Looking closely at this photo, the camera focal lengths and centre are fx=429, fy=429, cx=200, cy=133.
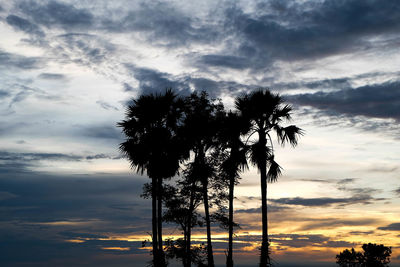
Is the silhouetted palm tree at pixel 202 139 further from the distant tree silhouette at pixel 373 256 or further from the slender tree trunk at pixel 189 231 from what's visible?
the distant tree silhouette at pixel 373 256

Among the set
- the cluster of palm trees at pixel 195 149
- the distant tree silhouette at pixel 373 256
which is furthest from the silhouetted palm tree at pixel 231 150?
the distant tree silhouette at pixel 373 256

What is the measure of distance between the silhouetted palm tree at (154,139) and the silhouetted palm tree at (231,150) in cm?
452

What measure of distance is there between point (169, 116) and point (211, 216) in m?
10.6

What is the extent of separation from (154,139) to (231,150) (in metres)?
6.98

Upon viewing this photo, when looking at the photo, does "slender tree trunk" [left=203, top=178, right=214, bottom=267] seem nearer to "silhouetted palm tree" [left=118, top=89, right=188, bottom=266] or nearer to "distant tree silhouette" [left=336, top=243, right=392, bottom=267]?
"silhouetted palm tree" [left=118, top=89, right=188, bottom=266]

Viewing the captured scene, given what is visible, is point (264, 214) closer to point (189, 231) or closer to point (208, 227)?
point (208, 227)

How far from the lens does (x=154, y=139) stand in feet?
126

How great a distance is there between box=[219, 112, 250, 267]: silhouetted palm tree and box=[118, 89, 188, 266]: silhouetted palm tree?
4518 mm

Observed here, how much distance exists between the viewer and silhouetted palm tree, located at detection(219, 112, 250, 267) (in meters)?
35.5

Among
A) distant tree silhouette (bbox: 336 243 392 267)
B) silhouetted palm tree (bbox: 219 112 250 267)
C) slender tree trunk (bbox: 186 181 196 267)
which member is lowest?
distant tree silhouette (bbox: 336 243 392 267)

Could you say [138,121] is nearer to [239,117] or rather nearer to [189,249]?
[239,117]

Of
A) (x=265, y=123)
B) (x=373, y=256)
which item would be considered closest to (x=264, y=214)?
(x=265, y=123)

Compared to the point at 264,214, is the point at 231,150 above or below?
above

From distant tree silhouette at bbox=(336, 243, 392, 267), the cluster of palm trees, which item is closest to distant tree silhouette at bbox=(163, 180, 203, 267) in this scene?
the cluster of palm trees
